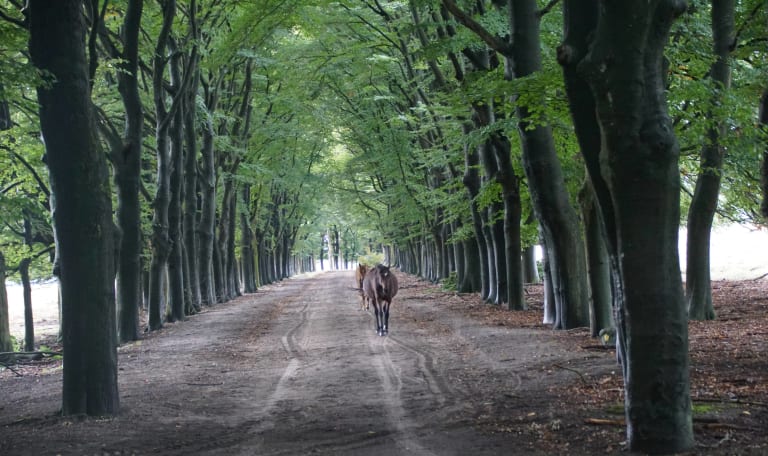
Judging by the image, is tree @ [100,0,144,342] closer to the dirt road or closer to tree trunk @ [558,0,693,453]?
the dirt road

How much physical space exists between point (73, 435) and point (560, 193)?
1099 centimetres

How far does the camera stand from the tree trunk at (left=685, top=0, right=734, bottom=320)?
48.6 ft

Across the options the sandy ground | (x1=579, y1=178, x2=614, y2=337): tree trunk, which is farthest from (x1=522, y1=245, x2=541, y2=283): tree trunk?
(x1=579, y1=178, x2=614, y2=337): tree trunk

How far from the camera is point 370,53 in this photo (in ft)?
88.7

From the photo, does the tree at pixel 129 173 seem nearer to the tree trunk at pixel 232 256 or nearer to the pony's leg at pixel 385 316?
the pony's leg at pixel 385 316

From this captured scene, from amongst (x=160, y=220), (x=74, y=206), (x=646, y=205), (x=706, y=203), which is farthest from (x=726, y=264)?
(x=74, y=206)

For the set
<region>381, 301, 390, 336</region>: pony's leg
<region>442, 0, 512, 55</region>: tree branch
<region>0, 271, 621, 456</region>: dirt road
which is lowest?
<region>0, 271, 621, 456</region>: dirt road

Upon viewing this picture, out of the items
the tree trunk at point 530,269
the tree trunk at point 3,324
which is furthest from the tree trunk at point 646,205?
the tree trunk at point 530,269

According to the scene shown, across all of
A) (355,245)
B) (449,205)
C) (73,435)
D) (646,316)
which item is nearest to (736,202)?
(449,205)

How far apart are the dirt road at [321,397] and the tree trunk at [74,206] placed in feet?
1.87

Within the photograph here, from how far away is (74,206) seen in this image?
9.12m

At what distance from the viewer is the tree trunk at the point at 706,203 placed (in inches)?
583

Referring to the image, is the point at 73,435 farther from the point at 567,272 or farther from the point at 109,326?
the point at 567,272

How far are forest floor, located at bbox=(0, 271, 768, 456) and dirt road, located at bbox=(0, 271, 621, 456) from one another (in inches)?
1.2
